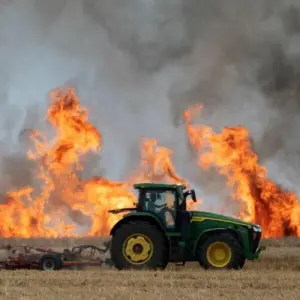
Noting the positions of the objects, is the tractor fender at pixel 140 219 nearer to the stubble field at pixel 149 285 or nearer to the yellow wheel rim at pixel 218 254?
the yellow wheel rim at pixel 218 254

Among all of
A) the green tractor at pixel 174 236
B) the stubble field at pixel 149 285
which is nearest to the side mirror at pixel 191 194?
the green tractor at pixel 174 236

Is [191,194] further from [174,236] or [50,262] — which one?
[50,262]

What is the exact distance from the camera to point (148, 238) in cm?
1733

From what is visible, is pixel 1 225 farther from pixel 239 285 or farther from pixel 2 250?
pixel 239 285

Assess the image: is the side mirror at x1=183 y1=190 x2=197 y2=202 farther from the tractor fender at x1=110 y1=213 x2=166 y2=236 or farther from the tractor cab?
the tractor fender at x1=110 y1=213 x2=166 y2=236

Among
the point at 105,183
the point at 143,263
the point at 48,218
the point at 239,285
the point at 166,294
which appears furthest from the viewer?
the point at 48,218

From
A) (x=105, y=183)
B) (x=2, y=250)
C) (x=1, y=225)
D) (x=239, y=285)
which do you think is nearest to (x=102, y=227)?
(x=105, y=183)

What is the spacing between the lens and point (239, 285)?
528 inches

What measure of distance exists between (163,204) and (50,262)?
13.1 ft

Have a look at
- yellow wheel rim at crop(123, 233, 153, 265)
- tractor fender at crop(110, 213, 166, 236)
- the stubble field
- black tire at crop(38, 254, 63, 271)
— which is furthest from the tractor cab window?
black tire at crop(38, 254, 63, 271)

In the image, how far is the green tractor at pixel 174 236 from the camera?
17.2 metres

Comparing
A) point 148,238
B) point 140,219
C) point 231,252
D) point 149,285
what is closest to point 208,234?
point 231,252

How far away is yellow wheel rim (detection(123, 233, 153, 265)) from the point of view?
56.8ft

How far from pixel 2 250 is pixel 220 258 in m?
7.66
